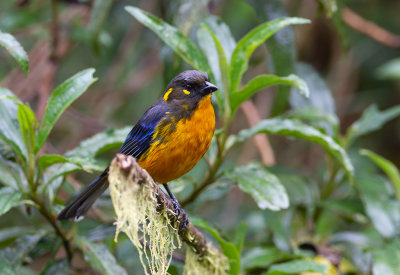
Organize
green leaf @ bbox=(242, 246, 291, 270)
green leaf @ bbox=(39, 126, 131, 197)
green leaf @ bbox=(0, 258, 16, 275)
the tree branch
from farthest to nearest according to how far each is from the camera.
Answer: green leaf @ bbox=(242, 246, 291, 270) < green leaf @ bbox=(39, 126, 131, 197) < green leaf @ bbox=(0, 258, 16, 275) < the tree branch

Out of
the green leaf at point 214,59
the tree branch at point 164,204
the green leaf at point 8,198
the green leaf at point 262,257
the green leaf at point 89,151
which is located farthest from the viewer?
the green leaf at point 262,257

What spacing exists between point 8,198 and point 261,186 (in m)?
1.32

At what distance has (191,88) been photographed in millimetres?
3203

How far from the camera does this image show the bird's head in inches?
124

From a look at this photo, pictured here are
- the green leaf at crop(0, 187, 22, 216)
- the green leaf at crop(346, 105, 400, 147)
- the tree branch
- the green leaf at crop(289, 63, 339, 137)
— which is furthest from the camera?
the green leaf at crop(289, 63, 339, 137)

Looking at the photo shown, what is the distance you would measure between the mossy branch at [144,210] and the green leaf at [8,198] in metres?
0.65

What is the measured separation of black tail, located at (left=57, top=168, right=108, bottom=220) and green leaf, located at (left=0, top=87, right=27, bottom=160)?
1.23 feet

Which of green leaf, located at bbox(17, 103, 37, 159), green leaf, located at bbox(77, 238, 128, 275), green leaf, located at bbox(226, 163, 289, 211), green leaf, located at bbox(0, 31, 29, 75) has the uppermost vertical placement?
green leaf, located at bbox(0, 31, 29, 75)

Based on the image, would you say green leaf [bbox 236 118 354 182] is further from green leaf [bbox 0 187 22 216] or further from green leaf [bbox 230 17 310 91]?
green leaf [bbox 0 187 22 216]

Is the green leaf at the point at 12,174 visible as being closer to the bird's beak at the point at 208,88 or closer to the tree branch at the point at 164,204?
the tree branch at the point at 164,204

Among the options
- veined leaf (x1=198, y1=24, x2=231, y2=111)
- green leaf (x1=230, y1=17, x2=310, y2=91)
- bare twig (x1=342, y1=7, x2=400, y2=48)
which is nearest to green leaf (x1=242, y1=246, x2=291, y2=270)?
veined leaf (x1=198, y1=24, x2=231, y2=111)

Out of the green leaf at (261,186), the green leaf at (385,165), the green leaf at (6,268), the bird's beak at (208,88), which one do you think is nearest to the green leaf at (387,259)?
the green leaf at (385,165)

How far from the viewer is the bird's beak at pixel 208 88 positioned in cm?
311

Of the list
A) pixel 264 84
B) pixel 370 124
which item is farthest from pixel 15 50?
pixel 370 124
